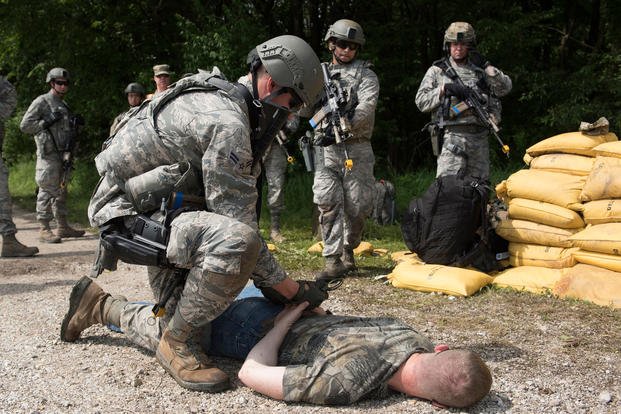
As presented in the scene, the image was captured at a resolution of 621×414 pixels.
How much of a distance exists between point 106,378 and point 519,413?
6.39ft

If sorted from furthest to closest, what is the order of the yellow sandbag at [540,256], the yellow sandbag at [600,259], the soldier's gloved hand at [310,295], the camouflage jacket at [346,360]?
the yellow sandbag at [540,256]
the yellow sandbag at [600,259]
the soldier's gloved hand at [310,295]
the camouflage jacket at [346,360]

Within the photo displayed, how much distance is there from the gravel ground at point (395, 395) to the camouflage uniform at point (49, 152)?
298 cm

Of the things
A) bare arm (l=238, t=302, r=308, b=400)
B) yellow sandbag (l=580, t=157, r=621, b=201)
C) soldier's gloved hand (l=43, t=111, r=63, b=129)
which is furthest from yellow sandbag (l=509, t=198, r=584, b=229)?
soldier's gloved hand (l=43, t=111, r=63, b=129)

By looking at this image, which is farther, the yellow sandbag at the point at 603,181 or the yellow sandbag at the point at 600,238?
the yellow sandbag at the point at 603,181

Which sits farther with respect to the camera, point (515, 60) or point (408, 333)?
point (515, 60)

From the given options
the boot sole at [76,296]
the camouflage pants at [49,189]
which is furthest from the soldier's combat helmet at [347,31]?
the camouflage pants at [49,189]

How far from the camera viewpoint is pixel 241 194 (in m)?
3.29

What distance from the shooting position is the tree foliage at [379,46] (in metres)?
10.9

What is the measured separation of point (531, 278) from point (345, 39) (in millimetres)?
2464

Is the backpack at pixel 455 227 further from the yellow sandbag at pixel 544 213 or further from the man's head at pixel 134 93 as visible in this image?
the man's head at pixel 134 93

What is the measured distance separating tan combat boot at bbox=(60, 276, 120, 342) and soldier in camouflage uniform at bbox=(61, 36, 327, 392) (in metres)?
0.45

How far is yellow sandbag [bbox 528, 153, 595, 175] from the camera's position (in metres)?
5.46

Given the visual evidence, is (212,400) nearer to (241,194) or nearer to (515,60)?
(241,194)

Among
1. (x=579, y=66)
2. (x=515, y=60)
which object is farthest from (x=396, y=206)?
(x=579, y=66)
